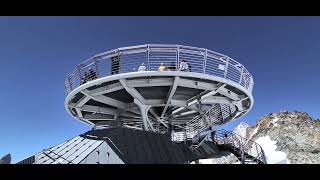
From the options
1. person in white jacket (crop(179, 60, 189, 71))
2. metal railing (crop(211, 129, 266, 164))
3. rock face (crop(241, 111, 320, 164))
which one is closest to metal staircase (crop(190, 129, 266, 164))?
metal railing (crop(211, 129, 266, 164))

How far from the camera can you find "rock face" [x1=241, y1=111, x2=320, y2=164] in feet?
205

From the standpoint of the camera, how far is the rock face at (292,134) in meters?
62.4

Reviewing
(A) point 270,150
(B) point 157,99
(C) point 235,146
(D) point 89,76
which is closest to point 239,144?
(C) point 235,146

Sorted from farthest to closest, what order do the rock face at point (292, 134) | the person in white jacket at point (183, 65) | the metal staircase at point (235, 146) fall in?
the rock face at point (292, 134) < the metal staircase at point (235, 146) < the person in white jacket at point (183, 65)

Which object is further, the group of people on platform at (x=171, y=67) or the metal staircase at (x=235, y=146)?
the metal staircase at (x=235, y=146)

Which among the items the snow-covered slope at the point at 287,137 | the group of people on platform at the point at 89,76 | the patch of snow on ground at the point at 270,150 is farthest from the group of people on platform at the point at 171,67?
the patch of snow on ground at the point at 270,150

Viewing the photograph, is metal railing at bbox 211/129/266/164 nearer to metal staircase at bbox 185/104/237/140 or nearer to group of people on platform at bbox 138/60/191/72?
metal staircase at bbox 185/104/237/140

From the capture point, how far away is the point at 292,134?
71062 millimetres

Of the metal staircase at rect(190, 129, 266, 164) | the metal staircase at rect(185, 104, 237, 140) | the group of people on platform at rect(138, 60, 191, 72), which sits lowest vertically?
the metal staircase at rect(190, 129, 266, 164)

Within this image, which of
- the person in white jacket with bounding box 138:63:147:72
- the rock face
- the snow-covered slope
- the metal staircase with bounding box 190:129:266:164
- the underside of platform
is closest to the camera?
the person in white jacket with bounding box 138:63:147:72

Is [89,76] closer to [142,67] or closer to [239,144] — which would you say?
[142,67]

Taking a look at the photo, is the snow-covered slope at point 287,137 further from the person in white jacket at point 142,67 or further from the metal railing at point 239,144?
the person in white jacket at point 142,67
